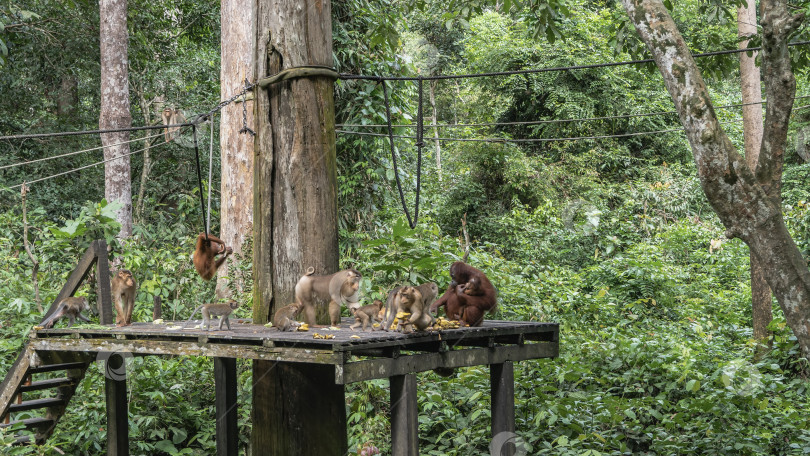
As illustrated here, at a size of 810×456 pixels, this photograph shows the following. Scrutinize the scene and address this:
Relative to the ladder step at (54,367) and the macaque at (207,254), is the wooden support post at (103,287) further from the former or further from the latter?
the macaque at (207,254)

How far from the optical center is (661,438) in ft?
17.3

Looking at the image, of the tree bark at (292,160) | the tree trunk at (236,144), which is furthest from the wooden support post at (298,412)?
the tree trunk at (236,144)

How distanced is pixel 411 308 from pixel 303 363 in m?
0.69

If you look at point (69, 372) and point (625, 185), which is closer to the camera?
point (69, 372)

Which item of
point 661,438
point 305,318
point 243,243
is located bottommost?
point 661,438

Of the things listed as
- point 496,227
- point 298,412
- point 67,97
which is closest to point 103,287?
point 298,412

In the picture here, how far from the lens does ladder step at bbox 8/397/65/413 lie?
521 centimetres

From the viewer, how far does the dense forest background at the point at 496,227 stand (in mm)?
5613

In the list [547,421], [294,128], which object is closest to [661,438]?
[547,421]

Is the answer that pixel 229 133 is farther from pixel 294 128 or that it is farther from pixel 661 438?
pixel 661 438

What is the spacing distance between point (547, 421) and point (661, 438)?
2.52ft

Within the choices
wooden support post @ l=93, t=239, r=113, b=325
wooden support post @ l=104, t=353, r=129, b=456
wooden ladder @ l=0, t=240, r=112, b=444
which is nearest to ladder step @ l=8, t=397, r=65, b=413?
wooden ladder @ l=0, t=240, r=112, b=444

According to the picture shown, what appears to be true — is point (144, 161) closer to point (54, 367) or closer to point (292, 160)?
point (54, 367)

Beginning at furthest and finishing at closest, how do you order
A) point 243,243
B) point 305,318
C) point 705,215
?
point 705,215
point 243,243
point 305,318
